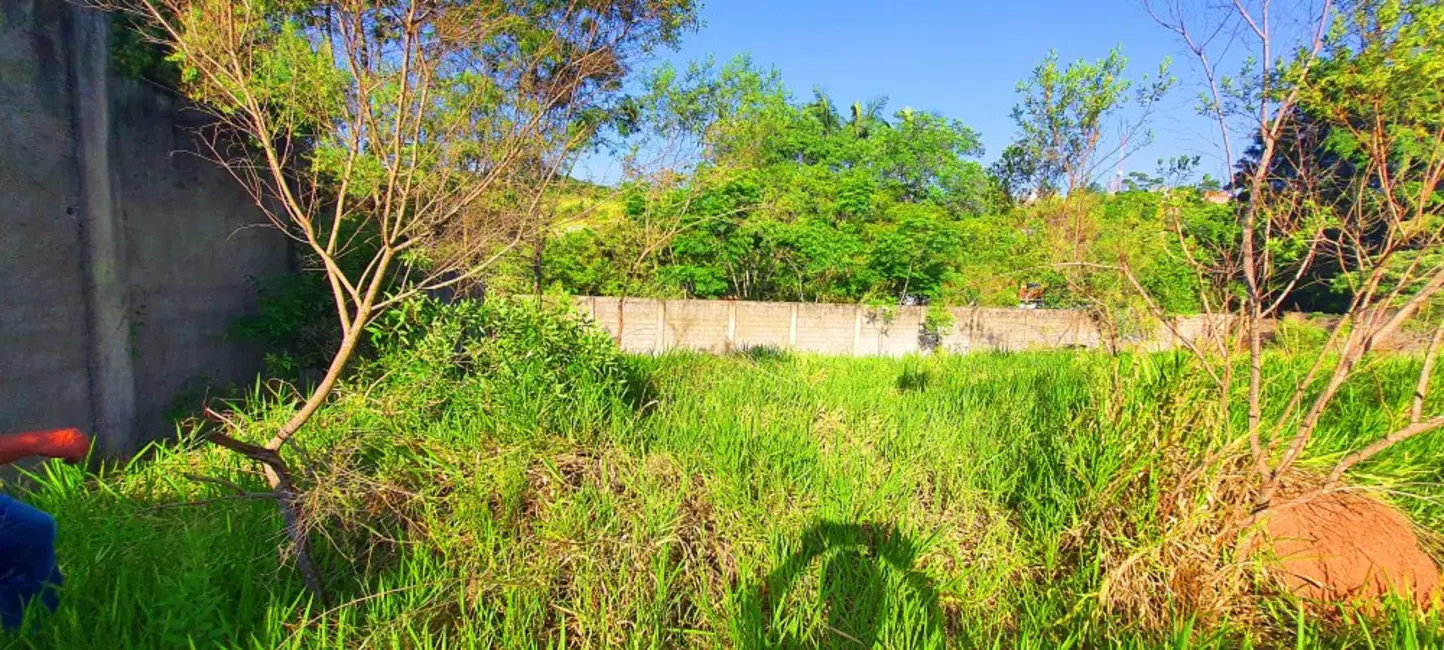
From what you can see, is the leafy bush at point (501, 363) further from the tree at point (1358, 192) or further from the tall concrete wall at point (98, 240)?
the tree at point (1358, 192)

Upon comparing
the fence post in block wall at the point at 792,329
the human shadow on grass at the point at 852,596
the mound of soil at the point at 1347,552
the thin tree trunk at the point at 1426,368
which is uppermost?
the thin tree trunk at the point at 1426,368

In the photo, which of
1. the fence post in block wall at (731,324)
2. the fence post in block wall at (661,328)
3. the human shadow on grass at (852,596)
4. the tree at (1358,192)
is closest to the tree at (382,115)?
the human shadow on grass at (852,596)

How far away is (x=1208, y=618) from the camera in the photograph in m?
2.28

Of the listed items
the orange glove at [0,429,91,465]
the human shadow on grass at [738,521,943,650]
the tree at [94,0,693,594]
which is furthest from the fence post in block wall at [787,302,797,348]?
the orange glove at [0,429,91,465]

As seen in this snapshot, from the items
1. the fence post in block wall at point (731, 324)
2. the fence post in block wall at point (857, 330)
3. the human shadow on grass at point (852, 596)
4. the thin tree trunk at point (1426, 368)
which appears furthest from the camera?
the fence post in block wall at point (857, 330)

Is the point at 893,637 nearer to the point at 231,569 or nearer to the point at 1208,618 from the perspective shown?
the point at 1208,618

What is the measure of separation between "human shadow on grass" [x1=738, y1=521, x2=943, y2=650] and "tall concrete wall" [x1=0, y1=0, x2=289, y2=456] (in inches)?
152

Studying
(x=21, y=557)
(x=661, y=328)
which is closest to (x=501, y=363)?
(x=21, y=557)

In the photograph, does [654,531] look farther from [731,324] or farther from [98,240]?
[731,324]

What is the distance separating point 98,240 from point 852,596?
4350 millimetres

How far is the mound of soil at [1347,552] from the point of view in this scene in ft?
7.79

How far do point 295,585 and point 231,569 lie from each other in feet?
0.75

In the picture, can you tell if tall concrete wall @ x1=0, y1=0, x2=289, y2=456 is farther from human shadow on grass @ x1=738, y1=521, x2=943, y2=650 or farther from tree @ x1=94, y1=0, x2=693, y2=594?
human shadow on grass @ x1=738, y1=521, x2=943, y2=650

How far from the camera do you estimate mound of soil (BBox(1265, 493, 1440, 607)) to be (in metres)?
2.38
